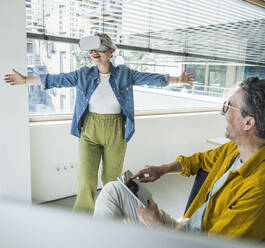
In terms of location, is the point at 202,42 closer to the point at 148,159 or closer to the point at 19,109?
the point at 148,159

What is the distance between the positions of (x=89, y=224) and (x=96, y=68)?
2.03 metres

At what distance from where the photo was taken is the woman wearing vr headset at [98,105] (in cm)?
215

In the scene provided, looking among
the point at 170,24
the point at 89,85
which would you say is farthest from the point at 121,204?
the point at 170,24

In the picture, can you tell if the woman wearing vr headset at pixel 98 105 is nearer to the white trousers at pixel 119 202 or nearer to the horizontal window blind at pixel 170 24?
the white trousers at pixel 119 202

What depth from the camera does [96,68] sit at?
2205mm

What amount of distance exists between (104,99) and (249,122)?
3.87 feet

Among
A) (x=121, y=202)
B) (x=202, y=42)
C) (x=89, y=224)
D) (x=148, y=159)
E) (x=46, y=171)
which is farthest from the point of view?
(x=202, y=42)

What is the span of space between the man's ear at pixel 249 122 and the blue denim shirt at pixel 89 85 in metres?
1.05

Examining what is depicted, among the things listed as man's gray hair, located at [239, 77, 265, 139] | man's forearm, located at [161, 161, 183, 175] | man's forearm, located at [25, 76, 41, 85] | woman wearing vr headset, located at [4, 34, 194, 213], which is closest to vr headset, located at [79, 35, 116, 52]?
woman wearing vr headset, located at [4, 34, 194, 213]

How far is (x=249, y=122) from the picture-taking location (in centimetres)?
131

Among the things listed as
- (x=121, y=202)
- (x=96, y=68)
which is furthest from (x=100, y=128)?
(x=121, y=202)

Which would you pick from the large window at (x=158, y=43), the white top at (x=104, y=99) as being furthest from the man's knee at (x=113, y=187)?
the large window at (x=158, y=43)

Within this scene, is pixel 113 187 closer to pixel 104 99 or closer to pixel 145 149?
pixel 104 99

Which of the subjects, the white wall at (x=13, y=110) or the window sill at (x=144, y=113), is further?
the window sill at (x=144, y=113)
